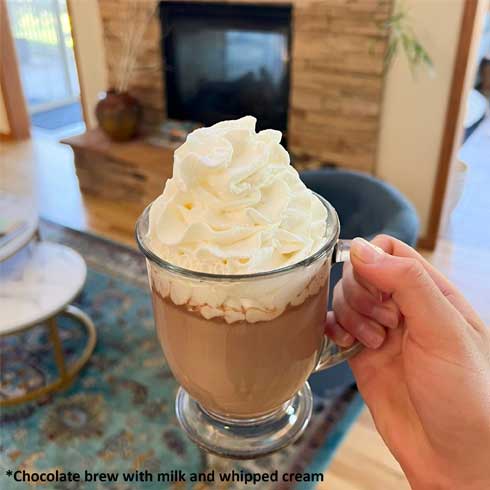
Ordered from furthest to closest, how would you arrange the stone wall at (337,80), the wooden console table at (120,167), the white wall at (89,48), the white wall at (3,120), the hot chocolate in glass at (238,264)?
the white wall at (3,120) < the white wall at (89,48) < the wooden console table at (120,167) < the stone wall at (337,80) < the hot chocolate in glass at (238,264)

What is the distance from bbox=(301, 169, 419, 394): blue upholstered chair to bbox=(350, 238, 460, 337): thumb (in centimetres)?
85

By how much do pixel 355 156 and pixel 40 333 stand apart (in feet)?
5.02

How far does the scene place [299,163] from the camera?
258cm

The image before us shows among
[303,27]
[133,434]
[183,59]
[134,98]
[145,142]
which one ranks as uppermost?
[303,27]

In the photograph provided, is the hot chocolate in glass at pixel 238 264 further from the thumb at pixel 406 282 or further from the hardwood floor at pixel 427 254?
the hardwood floor at pixel 427 254

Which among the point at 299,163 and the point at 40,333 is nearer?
the point at 40,333

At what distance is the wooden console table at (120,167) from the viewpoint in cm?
278

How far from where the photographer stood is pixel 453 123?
7.08 feet

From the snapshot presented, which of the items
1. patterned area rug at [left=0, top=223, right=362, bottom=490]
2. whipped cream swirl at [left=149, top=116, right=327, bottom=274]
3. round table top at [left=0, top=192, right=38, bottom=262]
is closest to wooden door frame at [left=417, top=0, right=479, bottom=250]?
patterned area rug at [left=0, top=223, right=362, bottom=490]

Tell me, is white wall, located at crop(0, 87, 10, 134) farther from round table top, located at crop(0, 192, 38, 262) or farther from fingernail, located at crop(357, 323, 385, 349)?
fingernail, located at crop(357, 323, 385, 349)

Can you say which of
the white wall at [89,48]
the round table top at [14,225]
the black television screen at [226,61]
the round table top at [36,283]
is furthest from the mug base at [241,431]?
the white wall at [89,48]

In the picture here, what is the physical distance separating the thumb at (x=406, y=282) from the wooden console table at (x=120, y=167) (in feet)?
7.05

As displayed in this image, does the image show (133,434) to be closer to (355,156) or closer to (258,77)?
(355,156)

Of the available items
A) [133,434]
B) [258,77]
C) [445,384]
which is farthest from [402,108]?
[445,384]
